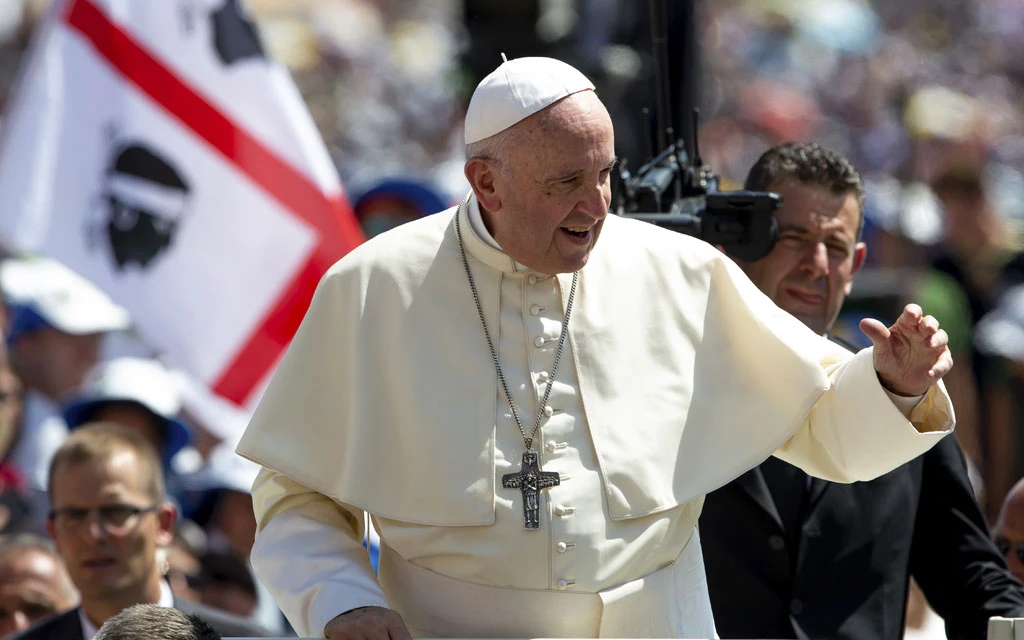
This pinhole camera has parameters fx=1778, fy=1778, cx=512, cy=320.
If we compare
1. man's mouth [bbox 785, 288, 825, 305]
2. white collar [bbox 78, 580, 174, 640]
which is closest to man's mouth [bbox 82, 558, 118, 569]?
white collar [bbox 78, 580, 174, 640]

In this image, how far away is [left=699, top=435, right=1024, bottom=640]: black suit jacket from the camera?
4.42 metres

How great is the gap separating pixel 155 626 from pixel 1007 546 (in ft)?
8.89

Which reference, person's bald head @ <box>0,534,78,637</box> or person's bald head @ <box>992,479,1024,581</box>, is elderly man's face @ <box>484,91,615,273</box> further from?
person's bald head @ <box>0,534,78,637</box>

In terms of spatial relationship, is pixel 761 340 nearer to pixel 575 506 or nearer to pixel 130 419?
pixel 575 506

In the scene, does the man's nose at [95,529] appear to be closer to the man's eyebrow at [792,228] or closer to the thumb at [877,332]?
the man's eyebrow at [792,228]

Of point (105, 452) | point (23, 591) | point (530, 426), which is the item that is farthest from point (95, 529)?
point (530, 426)

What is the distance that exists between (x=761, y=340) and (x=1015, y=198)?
10451 mm

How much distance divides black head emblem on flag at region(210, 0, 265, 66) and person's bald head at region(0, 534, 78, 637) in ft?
8.19

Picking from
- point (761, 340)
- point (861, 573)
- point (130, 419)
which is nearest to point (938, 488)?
point (861, 573)

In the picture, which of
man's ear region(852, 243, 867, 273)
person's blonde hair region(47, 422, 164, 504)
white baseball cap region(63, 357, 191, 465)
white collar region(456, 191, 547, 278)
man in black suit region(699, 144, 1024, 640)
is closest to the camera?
white collar region(456, 191, 547, 278)

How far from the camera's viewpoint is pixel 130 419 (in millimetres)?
7176

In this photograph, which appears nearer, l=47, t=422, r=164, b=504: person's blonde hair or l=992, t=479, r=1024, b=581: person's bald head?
l=992, t=479, r=1024, b=581: person's bald head

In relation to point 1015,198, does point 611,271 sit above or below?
above

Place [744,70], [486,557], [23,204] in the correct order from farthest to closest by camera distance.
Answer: [744,70] < [23,204] < [486,557]
